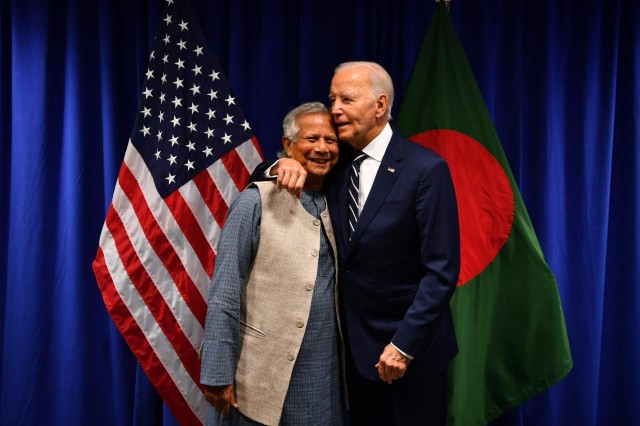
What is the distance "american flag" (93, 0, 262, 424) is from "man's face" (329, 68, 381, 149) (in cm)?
59

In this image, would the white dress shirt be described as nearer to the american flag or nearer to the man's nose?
the man's nose

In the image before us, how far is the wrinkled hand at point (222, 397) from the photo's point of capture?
154 cm

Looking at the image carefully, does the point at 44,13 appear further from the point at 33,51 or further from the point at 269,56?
the point at 269,56

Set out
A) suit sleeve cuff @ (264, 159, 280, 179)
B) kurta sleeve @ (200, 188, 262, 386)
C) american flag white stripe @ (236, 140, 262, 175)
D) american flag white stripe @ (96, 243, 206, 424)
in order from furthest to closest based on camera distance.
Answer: american flag white stripe @ (236, 140, 262, 175) < american flag white stripe @ (96, 243, 206, 424) < suit sleeve cuff @ (264, 159, 280, 179) < kurta sleeve @ (200, 188, 262, 386)

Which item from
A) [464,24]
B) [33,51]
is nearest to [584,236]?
[464,24]

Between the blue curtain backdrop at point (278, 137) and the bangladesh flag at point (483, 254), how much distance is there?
230 mm

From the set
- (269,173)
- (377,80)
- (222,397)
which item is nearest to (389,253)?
(269,173)

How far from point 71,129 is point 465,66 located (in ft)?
5.84

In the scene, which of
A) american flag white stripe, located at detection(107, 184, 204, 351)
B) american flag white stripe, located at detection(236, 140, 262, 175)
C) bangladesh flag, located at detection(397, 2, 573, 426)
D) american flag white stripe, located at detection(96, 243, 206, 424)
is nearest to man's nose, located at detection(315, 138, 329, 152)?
american flag white stripe, located at detection(236, 140, 262, 175)

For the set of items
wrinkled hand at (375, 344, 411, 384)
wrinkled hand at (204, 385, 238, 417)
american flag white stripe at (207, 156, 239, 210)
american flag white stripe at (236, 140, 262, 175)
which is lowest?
wrinkled hand at (204, 385, 238, 417)

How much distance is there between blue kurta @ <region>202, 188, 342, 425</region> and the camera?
1530 millimetres

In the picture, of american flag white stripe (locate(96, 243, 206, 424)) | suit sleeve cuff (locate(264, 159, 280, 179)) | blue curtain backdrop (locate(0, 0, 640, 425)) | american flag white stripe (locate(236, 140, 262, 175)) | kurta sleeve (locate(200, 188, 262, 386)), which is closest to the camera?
kurta sleeve (locate(200, 188, 262, 386))

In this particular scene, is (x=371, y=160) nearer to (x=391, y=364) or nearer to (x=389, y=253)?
(x=389, y=253)

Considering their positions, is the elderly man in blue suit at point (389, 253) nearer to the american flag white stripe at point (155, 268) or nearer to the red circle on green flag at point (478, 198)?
the red circle on green flag at point (478, 198)
